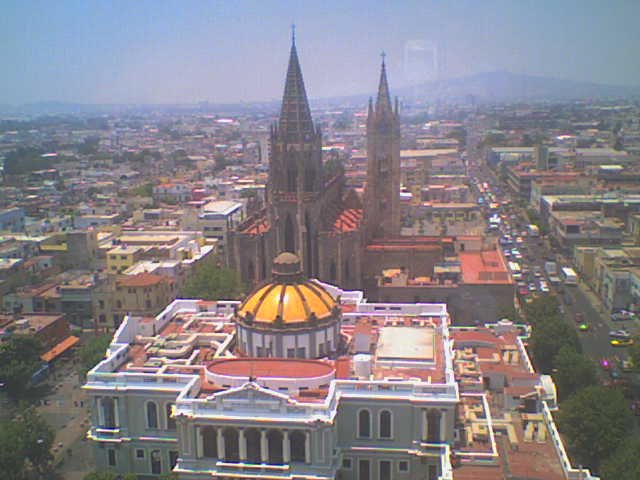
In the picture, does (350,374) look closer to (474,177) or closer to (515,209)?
(515,209)

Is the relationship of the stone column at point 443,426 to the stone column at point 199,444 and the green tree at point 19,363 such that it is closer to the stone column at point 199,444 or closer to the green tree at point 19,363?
the stone column at point 199,444

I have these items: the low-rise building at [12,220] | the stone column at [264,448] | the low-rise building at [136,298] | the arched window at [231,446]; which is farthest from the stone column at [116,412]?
the low-rise building at [12,220]

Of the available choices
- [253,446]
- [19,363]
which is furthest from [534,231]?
[253,446]

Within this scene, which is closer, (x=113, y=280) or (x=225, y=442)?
(x=225, y=442)

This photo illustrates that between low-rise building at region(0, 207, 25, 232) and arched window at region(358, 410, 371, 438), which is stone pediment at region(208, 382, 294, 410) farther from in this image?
low-rise building at region(0, 207, 25, 232)

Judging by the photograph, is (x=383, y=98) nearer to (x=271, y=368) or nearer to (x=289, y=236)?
(x=289, y=236)

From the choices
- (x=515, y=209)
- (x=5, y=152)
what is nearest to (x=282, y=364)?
(x=515, y=209)

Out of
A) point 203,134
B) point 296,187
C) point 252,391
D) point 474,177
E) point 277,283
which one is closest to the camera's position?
point 252,391
